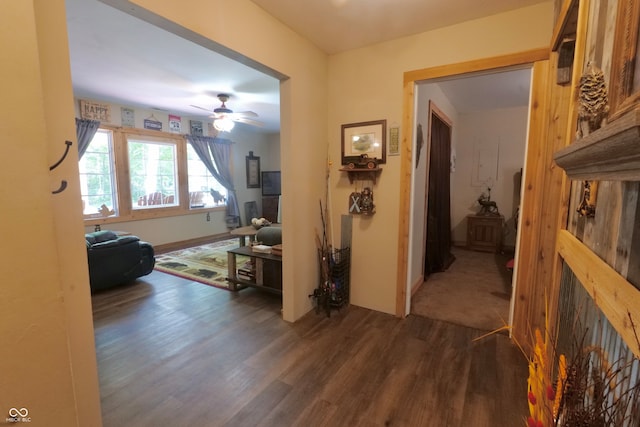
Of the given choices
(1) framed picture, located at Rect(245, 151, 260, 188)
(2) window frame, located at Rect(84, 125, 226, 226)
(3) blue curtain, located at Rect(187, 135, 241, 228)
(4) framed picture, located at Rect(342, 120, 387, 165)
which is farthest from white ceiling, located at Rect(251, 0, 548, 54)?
(1) framed picture, located at Rect(245, 151, 260, 188)

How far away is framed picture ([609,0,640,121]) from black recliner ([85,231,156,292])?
13.2ft

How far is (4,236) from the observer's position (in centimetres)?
72

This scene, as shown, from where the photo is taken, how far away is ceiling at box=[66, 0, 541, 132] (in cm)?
201

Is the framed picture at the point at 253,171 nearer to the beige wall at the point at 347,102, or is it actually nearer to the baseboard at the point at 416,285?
the beige wall at the point at 347,102

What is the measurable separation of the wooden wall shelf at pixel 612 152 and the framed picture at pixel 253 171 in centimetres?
677

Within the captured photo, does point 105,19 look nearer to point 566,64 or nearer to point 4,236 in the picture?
point 4,236

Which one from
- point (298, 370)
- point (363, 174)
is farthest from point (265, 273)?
point (363, 174)

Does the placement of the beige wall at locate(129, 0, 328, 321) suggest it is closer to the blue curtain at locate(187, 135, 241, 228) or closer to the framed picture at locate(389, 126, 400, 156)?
the framed picture at locate(389, 126, 400, 156)

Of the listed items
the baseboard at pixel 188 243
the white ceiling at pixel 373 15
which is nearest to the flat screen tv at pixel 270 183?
the baseboard at pixel 188 243

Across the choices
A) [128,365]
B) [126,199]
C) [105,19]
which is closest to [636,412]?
[128,365]

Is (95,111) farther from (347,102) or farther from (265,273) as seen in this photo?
(347,102)

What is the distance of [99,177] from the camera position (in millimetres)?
4582

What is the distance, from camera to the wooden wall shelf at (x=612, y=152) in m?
0.45

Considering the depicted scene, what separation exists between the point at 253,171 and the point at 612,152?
278 inches
